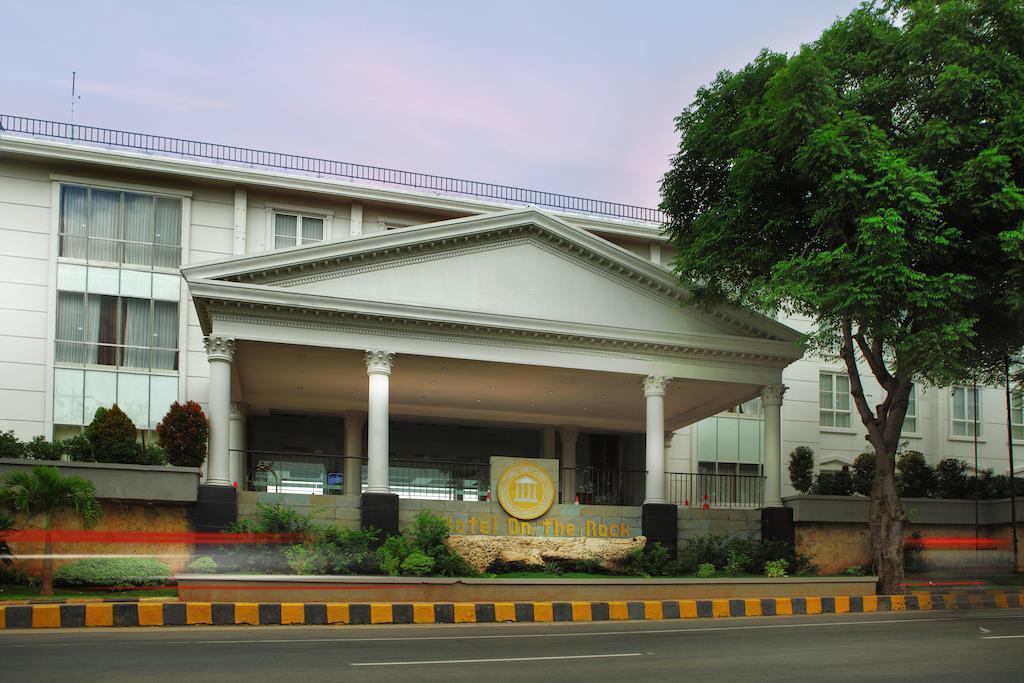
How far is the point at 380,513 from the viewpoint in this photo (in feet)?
86.1

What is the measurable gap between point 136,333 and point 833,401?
26046mm

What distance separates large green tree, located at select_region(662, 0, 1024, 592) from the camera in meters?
23.9

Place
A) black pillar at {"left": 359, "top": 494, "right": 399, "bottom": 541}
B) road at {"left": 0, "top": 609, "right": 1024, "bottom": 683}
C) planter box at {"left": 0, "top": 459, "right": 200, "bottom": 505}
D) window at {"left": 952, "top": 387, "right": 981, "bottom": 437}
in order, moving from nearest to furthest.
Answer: road at {"left": 0, "top": 609, "right": 1024, "bottom": 683}, planter box at {"left": 0, "top": 459, "right": 200, "bottom": 505}, black pillar at {"left": 359, "top": 494, "right": 399, "bottom": 541}, window at {"left": 952, "top": 387, "right": 981, "bottom": 437}

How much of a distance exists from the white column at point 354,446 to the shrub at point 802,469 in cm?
1527

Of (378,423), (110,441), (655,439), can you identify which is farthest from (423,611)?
(655,439)

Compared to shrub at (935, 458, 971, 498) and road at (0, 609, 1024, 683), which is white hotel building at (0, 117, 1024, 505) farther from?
road at (0, 609, 1024, 683)

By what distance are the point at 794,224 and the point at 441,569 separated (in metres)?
12.5

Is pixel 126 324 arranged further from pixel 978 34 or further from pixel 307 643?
pixel 978 34

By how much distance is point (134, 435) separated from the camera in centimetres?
2659

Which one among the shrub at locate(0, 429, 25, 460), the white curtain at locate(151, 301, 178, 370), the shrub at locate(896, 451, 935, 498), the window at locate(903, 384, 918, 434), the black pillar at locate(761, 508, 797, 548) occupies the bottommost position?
the black pillar at locate(761, 508, 797, 548)

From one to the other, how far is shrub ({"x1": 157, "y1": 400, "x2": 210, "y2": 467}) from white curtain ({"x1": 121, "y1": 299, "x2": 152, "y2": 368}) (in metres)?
8.45

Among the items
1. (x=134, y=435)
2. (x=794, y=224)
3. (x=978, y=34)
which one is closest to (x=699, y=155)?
(x=794, y=224)

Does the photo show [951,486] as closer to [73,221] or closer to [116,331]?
[116,331]

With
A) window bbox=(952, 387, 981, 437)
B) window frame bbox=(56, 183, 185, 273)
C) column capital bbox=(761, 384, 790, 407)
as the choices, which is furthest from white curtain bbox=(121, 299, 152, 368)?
window bbox=(952, 387, 981, 437)
